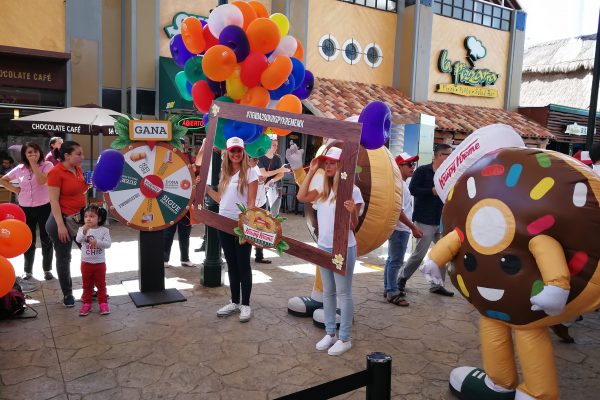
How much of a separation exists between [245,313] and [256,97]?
7.38 ft

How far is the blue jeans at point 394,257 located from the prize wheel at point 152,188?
2.42 metres

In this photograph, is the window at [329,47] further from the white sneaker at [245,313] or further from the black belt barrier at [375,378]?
the black belt barrier at [375,378]

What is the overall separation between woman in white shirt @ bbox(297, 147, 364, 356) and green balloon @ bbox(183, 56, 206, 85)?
6.37ft

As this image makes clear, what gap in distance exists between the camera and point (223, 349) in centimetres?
416

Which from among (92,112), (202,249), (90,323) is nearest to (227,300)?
(90,323)

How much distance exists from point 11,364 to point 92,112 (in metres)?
6.49

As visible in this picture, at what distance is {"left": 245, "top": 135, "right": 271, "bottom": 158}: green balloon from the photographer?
5.34 m

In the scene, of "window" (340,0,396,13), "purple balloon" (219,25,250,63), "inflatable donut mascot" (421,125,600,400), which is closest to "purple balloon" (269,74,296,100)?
"purple balloon" (219,25,250,63)

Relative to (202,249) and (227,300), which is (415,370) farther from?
(202,249)

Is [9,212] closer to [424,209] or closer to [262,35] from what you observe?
[262,35]

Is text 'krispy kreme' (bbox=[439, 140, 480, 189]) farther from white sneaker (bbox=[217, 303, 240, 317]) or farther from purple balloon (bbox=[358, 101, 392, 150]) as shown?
white sneaker (bbox=[217, 303, 240, 317])

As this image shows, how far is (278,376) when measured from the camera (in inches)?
146

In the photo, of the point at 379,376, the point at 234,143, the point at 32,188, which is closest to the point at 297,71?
the point at 234,143

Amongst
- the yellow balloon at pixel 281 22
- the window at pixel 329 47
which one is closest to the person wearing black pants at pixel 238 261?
the yellow balloon at pixel 281 22
